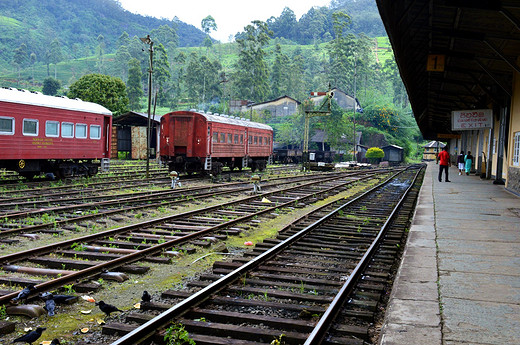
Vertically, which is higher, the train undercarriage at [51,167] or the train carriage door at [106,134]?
the train carriage door at [106,134]

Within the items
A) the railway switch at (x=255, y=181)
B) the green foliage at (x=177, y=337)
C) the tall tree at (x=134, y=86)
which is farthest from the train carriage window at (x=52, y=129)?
the tall tree at (x=134, y=86)

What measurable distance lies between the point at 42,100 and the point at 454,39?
47.9 ft

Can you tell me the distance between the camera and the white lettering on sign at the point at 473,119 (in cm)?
2175

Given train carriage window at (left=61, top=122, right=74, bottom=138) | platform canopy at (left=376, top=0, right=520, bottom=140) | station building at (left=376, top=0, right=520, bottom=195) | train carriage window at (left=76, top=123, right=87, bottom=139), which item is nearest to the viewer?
platform canopy at (left=376, top=0, right=520, bottom=140)

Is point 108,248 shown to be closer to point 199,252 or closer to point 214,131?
point 199,252

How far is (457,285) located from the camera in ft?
18.1

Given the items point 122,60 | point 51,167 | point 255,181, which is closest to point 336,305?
point 255,181

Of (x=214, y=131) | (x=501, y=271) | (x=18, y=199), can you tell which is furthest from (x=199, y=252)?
(x=214, y=131)

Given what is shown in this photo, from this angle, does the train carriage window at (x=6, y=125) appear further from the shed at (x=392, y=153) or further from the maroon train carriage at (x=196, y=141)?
the shed at (x=392, y=153)

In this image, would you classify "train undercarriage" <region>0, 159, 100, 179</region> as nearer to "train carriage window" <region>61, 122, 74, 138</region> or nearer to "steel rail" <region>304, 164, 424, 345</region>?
"train carriage window" <region>61, 122, 74, 138</region>

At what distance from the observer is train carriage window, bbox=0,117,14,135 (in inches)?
664

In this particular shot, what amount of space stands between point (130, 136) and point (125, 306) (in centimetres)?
4008

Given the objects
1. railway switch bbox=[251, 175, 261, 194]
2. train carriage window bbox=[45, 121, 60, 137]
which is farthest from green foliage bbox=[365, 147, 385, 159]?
train carriage window bbox=[45, 121, 60, 137]

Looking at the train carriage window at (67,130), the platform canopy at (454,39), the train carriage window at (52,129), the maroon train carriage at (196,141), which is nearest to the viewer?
the platform canopy at (454,39)
